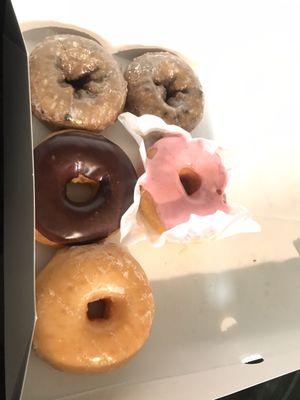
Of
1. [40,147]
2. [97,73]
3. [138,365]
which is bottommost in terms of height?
[138,365]

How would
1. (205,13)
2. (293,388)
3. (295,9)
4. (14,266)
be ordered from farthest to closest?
(295,9), (205,13), (293,388), (14,266)

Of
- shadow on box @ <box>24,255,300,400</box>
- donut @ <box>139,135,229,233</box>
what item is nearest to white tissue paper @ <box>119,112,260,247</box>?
donut @ <box>139,135,229,233</box>

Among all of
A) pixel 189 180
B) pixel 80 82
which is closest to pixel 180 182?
pixel 189 180

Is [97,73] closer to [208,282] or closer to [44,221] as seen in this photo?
[44,221]

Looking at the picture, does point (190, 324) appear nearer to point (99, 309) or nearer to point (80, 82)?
point (99, 309)

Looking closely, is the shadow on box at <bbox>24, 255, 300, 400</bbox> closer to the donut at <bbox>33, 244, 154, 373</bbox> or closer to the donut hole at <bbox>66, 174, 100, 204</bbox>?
the donut at <bbox>33, 244, 154, 373</bbox>

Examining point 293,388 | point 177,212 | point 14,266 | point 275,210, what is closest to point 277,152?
point 275,210
